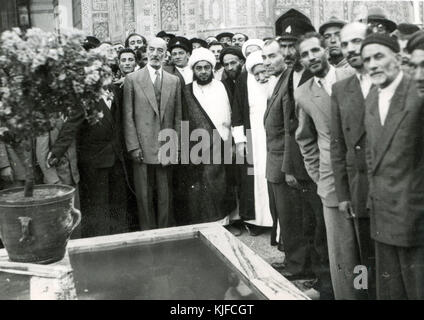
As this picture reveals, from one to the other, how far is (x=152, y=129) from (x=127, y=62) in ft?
2.94

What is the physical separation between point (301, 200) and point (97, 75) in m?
1.95

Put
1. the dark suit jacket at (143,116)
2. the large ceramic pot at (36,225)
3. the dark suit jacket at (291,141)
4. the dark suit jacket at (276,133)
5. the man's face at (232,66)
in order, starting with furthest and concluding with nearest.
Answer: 1. the man's face at (232,66)
2. the dark suit jacket at (143,116)
3. the dark suit jacket at (276,133)
4. the dark suit jacket at (291,141)
5. the large ceramic pot at (36,225)

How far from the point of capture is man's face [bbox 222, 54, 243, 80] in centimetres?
525

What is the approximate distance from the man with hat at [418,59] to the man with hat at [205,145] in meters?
2.75

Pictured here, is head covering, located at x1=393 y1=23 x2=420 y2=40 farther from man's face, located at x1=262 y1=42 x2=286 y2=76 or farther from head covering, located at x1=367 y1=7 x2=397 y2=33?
man's face, located at x1=262 y1=42 x2=286 y2=76

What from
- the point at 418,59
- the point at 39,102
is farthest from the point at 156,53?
the point at 418,59

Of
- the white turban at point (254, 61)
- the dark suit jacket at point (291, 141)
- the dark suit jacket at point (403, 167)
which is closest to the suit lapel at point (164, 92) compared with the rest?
the white turban at point (254, 61)

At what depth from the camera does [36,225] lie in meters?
2.25

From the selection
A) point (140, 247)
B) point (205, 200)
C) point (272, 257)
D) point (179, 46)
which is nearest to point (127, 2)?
point (179, 46)

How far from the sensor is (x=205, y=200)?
16.0ft

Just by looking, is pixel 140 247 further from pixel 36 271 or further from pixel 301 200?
pixel 301 200

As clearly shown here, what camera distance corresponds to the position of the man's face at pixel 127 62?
4.99 meters

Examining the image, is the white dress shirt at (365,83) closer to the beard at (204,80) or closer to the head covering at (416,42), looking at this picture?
the head covering at (416,42)

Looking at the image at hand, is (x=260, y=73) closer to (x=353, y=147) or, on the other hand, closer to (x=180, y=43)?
(x=180, y=43)
